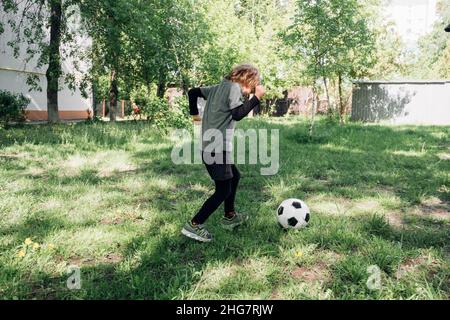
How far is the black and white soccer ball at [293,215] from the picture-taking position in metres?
4.07

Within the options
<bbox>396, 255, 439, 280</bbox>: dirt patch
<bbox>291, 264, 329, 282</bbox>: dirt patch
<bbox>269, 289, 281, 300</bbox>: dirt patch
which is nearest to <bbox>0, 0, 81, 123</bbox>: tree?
<bbox>291, 264, 329, 282</bbox>: dirt patch

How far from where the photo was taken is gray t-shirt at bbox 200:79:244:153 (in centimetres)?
376

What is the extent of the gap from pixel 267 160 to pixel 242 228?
3832 mm

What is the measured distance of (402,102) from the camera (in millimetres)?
20656

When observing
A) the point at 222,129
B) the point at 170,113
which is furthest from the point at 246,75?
the point at 170,113

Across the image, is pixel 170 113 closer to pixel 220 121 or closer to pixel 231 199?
pixel 231 199

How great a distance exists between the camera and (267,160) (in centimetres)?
788

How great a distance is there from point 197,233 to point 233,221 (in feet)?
1.95

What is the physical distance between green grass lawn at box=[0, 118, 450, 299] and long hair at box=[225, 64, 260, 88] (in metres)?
1.55

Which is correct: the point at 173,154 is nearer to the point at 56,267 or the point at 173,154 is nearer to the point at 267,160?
the point at 267,160

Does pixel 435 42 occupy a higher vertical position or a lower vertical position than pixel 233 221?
higher

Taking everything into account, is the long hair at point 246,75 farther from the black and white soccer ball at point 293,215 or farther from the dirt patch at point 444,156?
the dirt patch at point 444,156

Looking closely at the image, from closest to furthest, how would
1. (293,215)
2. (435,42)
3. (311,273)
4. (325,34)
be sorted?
1. (311,273)
2. (293,215)
3. (325,34)
4. (435,42)

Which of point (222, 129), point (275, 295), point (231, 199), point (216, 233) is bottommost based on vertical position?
point (275, 295)
